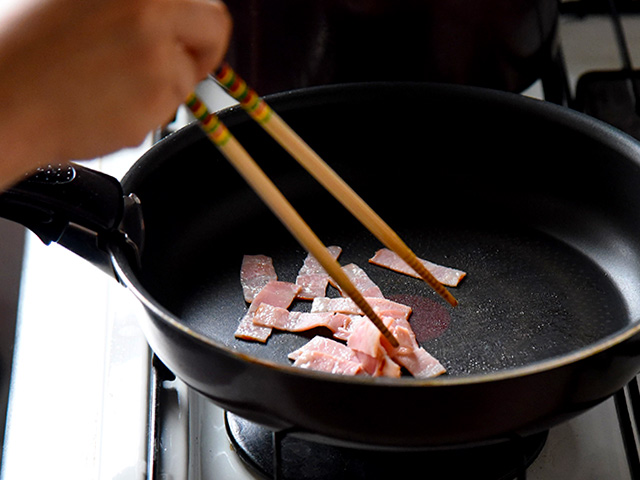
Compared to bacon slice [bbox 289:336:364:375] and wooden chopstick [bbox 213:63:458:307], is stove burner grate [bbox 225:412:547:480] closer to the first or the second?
bacon slice [bbox 289:336:364:375]

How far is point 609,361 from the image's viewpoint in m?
0.59

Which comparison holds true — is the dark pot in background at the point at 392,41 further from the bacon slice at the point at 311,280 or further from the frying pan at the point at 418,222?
the bacon slice at the point at 311,280

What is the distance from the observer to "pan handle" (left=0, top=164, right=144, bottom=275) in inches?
26.1

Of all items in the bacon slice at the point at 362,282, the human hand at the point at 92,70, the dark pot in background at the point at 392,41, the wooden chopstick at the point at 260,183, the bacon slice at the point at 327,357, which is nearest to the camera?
the human hand at the point at 92,70

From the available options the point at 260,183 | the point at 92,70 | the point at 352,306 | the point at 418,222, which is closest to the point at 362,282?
the point at 352,306

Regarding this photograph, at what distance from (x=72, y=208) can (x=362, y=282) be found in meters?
0.35

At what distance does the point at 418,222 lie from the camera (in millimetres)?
986

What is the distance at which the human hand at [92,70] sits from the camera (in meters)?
0.49

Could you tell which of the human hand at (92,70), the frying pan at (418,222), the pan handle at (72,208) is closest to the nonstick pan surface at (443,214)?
the frying pan at (418,222)

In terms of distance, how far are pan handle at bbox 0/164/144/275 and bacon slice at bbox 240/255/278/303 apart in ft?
0.67

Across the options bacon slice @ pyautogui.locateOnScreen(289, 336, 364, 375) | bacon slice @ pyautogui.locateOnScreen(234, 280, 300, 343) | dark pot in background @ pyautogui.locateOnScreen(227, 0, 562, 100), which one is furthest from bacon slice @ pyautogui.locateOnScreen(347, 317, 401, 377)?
dark pot in background @ pyautogui.locateOnScreen(227, 0, 562, 100)

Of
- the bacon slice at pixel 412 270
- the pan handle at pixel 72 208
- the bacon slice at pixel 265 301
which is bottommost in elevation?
the bacon slice at pixel 412 270

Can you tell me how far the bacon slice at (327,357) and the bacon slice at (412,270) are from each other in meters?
0.16

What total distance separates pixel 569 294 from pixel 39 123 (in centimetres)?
62
